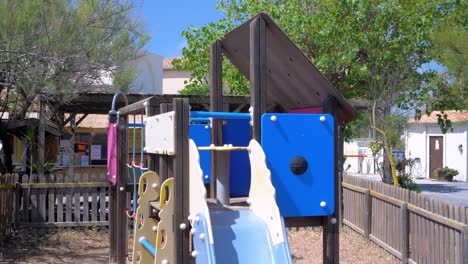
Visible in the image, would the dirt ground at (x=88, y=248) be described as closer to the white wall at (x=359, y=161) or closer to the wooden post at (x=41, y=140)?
the wooden post at (x=41, y=140)

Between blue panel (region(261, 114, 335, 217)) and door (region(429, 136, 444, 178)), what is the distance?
25.8 metres

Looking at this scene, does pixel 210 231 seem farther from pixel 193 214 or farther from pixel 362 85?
pixel 362 85

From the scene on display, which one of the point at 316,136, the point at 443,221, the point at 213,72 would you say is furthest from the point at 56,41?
the point at 443,221

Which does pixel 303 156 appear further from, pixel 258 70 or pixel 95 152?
Result: pixel 95 152

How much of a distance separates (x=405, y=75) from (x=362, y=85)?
3.49 feet

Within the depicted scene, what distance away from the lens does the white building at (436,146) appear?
27.2m

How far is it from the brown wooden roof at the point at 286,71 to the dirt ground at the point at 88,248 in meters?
3.72

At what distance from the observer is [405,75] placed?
14.2 metres

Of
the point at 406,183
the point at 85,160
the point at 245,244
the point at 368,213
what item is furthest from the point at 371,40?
the point at 85,160

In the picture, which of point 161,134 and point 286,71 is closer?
point 161,134

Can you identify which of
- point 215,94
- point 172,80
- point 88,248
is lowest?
point 88,248

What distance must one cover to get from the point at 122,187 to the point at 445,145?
79.7 ft

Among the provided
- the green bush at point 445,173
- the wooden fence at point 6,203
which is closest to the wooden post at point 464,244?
the wooden fence at point 6,203

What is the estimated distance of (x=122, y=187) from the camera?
7.03 metres
